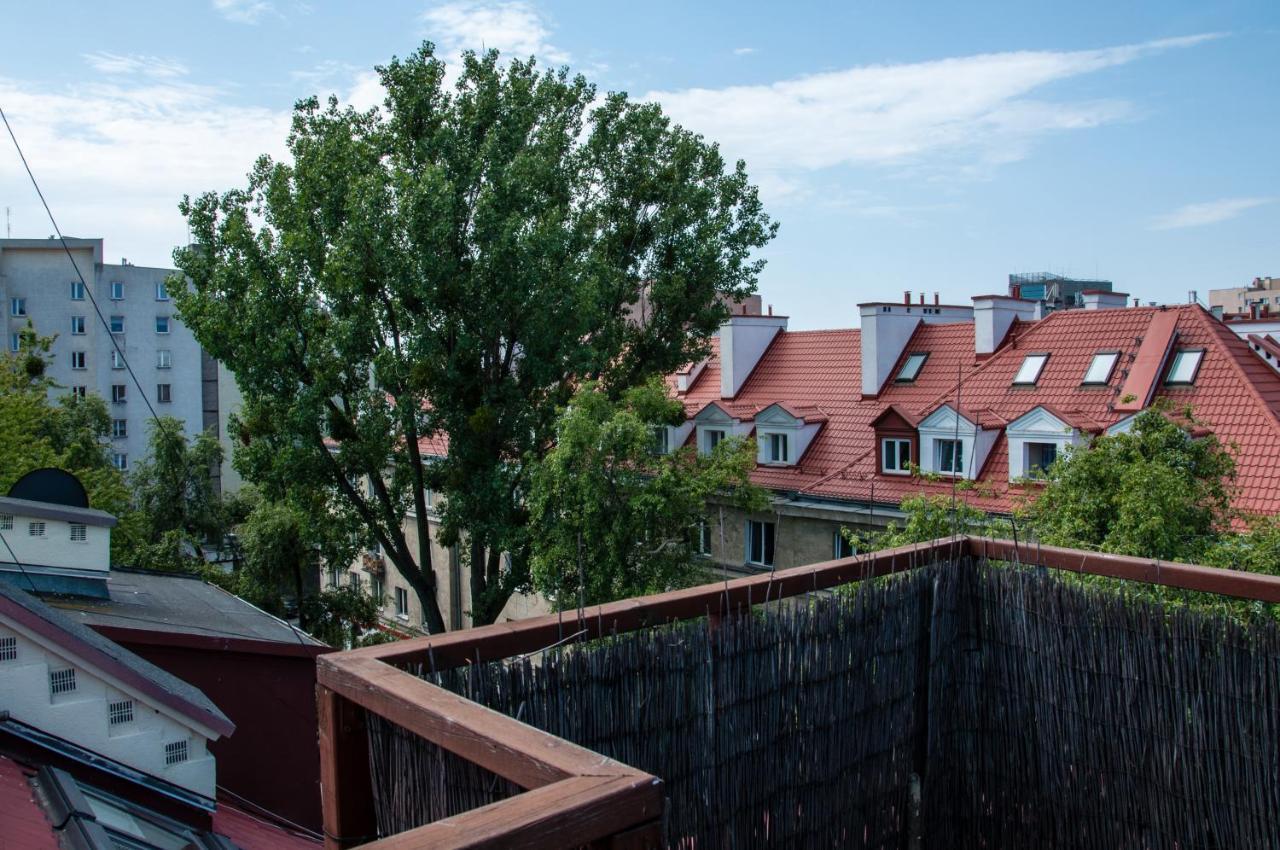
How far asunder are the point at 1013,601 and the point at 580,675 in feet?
6.98

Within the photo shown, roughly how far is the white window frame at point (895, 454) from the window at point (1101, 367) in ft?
11.3

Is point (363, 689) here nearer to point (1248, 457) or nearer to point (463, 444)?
point (463, 444)

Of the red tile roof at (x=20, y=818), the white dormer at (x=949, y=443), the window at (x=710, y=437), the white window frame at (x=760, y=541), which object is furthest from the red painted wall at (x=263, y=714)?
the window at (x=710, y=437)

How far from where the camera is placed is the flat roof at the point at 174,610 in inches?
374

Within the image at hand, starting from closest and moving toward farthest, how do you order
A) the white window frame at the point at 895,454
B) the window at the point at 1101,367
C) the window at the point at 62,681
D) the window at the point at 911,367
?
the window at the point at 62,681, the window at the point at 1101,367, the white window frame at the point at 895,454, the window at the point at 911,367

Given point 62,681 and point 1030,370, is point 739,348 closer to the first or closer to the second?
point 1030,370

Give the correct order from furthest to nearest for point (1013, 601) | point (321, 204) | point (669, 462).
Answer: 1. point (321, 204)
2. point (669, 462)
3. point (1013, 601)

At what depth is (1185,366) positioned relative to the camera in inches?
741

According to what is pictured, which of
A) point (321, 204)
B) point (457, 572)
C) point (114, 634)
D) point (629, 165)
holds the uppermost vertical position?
point (629, 165)

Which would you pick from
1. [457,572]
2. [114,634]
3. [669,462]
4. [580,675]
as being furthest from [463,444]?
[580,675]

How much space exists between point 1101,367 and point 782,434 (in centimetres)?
662

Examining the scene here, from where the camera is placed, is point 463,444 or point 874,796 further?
point 463,444

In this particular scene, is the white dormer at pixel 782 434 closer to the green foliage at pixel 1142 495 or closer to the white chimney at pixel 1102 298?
the white chimney at pixel 1102 298

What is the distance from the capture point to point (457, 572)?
29.2 metres
